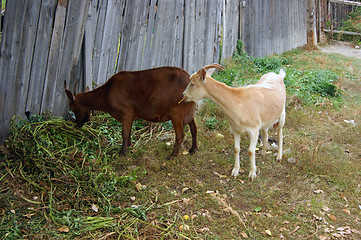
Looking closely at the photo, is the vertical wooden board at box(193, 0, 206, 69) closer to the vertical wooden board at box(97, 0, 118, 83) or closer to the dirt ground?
the vertical wooden board at box(97, 0, 118, 83)

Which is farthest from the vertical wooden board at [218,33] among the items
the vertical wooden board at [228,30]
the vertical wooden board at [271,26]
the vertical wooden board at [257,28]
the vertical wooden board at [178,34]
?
the vertical wooden board at [271,26]

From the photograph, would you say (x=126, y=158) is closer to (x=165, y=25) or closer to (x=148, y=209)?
(x=148, y=209)

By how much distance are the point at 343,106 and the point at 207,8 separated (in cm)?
391

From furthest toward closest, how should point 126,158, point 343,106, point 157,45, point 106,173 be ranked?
1. point 343,106
2. point 157,45
3. point 126,158
4. point 106,173

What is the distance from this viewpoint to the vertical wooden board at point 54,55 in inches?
223

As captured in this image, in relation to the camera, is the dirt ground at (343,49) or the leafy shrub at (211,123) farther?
the dirt ground at (343,49)

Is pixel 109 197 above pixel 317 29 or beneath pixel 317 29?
beneath

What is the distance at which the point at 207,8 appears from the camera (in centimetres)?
887

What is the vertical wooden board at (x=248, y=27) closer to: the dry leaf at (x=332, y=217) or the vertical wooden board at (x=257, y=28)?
the vertical wooden board at (x=257, y=28)

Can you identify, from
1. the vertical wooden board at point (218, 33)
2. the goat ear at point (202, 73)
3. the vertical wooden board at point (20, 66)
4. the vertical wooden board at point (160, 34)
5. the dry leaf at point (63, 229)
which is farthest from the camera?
the vertical wooden board at point (218, 33)

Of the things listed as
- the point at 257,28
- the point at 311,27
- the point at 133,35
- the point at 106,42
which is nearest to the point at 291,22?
the point at 311,27

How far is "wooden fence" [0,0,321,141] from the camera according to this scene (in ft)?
17.2

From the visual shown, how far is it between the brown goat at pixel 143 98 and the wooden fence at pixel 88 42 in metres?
0.57

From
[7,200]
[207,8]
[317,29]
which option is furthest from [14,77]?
[317,29]
